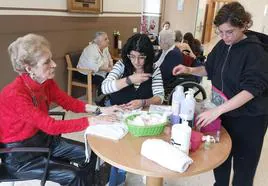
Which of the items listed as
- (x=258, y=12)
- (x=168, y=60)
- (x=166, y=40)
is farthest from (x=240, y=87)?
(x=258, y=12)

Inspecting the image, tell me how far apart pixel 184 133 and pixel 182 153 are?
8cm

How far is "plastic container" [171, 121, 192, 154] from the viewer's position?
1.08 metres

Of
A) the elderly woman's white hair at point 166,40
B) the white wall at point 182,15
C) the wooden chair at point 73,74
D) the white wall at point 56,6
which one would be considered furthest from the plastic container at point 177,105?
the white wall at point 182,15

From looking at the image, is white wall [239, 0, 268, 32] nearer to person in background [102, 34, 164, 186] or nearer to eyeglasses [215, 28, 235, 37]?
person in background [102, 34, 164, 186]

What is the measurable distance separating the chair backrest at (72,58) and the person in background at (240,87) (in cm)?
237

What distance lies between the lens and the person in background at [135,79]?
Answer: 1788 millimetres

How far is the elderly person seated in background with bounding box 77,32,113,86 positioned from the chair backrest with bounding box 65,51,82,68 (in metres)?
0.07

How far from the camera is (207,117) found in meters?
1.33

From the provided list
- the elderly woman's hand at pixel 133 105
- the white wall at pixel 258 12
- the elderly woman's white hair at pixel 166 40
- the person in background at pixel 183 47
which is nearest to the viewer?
the elderly woman's hand at pixel 133 105

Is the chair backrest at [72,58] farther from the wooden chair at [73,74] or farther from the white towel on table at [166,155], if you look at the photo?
the white towel on table at [166,155]

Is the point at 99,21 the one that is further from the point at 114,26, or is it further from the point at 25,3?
the point at 25,3

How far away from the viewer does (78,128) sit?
55.4 inches

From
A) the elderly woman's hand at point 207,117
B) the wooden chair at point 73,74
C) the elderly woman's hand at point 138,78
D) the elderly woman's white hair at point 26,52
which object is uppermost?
the elderly woman's white hair at point 26,52

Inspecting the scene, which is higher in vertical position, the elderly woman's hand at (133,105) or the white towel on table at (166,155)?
the white towel on table at (166,155)
